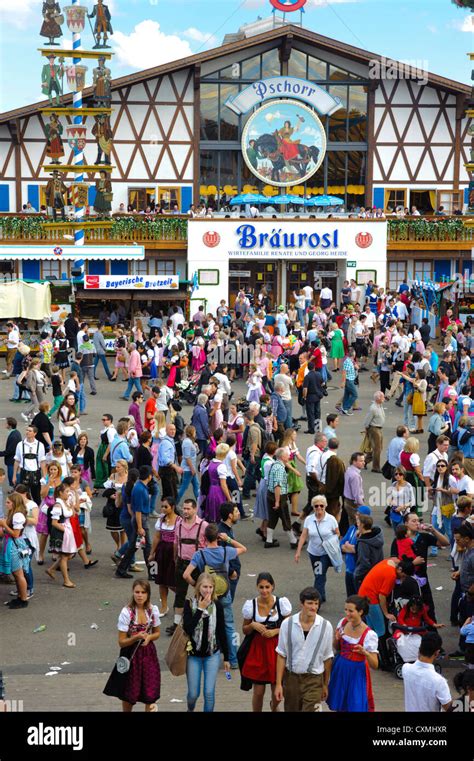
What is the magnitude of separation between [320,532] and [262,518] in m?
2.63

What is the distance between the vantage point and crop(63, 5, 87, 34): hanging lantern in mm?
24766

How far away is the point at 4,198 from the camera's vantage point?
39.8 m

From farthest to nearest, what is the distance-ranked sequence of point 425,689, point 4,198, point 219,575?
1. point 4,198
2. point 219,575
3. point 425,689

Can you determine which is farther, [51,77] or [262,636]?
[51,77]

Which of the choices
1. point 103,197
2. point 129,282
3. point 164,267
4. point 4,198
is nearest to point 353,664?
point 103,197

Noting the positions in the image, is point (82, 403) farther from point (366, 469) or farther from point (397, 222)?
point (397, 222)

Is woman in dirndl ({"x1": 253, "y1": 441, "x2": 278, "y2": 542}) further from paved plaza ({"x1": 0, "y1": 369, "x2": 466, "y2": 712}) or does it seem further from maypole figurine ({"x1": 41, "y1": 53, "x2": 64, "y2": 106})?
maypole figurine ({"x1": 41, "y1": 53, "x2": 64, "y2": 106})

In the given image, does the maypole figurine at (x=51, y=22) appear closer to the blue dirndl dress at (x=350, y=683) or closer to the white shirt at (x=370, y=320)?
the white shirt at (x=370, y=320)

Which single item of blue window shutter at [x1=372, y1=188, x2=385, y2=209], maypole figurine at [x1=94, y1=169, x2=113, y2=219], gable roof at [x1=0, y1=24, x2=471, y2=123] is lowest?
maypole figurine at [x1=94, y1=169, x2=113, y2=219]

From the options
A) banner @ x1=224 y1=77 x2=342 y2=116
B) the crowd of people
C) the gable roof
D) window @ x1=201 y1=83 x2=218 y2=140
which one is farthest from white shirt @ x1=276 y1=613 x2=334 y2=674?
window @ x1=201 y1=83 x2=218 y2=140

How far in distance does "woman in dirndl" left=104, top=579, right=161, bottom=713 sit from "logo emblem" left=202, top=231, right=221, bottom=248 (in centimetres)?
2954

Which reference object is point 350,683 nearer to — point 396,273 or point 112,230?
point 112,230

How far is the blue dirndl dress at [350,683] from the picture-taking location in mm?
8312
